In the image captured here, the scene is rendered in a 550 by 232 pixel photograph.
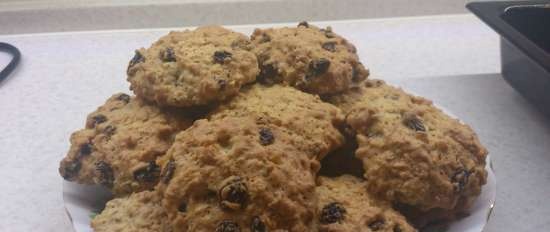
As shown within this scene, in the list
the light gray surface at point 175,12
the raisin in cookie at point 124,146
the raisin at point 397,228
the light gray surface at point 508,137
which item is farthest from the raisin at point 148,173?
the light gray surface at point 175,12

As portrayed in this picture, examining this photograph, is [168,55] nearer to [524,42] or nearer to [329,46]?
[329,46]

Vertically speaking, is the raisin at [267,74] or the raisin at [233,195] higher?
the raisin at [267,74]

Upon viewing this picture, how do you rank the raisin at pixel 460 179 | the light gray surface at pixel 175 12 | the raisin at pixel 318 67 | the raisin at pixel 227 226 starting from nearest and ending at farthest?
the raisin at pixel 227 226 < the raisin at pixel 460 179 < the raisin at pixel 318 67 < the light gray surface at pixel 175 12

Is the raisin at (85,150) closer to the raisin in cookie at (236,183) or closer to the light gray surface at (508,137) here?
the raisin in cookie at (236,183)

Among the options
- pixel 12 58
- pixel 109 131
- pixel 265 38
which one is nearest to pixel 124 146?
pixel 109 131

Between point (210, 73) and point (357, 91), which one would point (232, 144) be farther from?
point (357, 91)

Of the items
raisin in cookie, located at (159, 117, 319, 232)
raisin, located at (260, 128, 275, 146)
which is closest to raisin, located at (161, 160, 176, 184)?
raisin in cookie, located at (159, 117, 319, 232)

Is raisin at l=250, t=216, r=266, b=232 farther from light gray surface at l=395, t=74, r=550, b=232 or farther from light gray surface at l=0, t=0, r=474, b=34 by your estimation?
light gray surface at l=0, t=0, r=474, b=34
